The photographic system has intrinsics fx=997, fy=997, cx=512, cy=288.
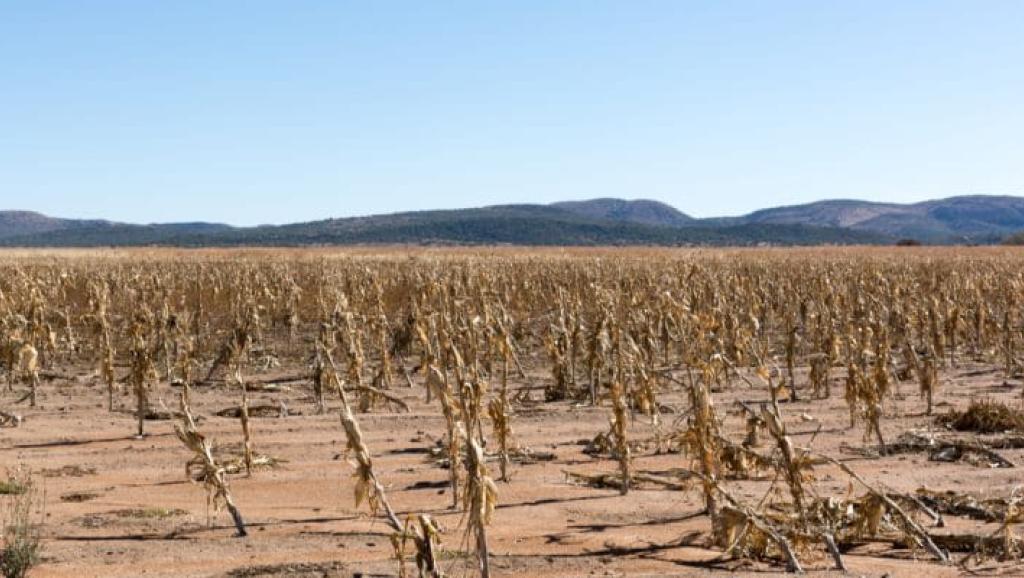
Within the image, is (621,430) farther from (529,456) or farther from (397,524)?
(397,524)

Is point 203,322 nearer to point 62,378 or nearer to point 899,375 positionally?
point 62,378

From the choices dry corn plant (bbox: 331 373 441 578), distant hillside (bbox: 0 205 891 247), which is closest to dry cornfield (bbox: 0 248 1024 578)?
dry corn plant (bbox: 331 373 441 578)

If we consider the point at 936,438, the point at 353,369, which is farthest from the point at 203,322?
the point at 936,438

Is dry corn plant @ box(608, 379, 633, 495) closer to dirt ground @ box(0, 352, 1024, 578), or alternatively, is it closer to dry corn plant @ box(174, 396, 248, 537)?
dirt ground @ box(0, 352, 1024, 578)

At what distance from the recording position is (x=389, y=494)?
26.8 ft

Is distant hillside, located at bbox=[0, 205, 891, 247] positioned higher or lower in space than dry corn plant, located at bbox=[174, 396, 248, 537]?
higher

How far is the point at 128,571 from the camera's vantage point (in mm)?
6184

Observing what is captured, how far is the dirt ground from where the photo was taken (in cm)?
627

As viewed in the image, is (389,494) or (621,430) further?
(389,494)

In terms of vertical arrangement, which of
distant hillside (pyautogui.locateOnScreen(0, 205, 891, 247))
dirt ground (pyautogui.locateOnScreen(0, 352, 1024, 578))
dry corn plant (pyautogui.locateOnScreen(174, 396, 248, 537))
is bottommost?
dirt ground (pyautogui.locateOnScreen(0, 352, 1024, 578))

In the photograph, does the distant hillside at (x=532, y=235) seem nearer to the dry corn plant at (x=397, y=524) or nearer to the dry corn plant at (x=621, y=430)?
the dry corn plant at (x=621, y=430)

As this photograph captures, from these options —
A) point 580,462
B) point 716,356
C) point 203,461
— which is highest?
point 716,356

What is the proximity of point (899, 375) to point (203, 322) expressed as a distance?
14.4 meters

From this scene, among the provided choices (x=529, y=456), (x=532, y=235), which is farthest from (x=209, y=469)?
(x=532, y=235)
